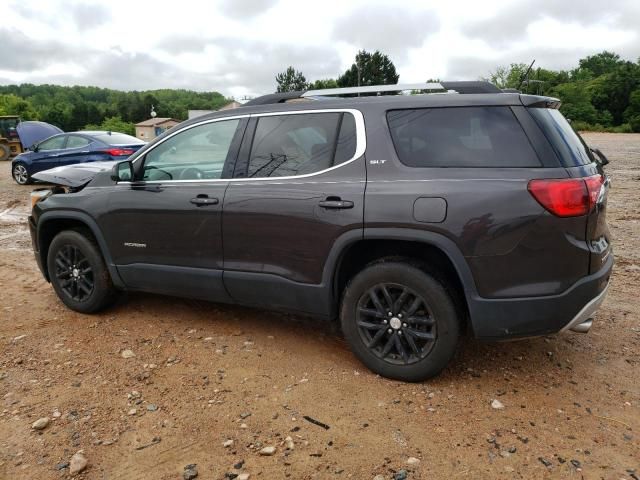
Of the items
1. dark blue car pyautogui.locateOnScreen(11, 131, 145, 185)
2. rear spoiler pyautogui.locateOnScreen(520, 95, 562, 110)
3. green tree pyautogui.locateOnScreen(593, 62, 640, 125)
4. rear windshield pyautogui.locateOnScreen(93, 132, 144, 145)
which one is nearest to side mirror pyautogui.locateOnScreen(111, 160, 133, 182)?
rear spoiler pyautogui.locateOnScreen(520, 95, 562, 110)

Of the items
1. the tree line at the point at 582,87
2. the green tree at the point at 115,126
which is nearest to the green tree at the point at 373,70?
the tree line at the point at 582,87

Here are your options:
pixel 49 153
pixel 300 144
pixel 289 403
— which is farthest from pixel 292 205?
pixel 49 153

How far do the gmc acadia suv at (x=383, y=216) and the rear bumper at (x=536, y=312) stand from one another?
0.01 metres

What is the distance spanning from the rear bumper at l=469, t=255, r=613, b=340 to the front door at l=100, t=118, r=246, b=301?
185 centimetres

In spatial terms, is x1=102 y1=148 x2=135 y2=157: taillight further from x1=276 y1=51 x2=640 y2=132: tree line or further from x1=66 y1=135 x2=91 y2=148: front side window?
x1=276 y1=51 x2=640 y2=132: tree line

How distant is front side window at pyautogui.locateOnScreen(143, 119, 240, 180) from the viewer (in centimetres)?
385

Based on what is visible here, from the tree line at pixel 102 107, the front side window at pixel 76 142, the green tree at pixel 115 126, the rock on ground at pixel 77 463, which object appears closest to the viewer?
the rock on ground at pixel 77 463

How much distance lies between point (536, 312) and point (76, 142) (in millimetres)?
13228

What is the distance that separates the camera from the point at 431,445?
2637mm

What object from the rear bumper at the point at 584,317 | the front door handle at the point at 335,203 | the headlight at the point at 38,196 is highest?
the front door handle at the point at 335,203

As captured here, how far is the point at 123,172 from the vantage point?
4105 mm

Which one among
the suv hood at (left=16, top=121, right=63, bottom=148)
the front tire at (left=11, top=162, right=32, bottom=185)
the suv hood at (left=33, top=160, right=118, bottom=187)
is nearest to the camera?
the suv hood at (left=33, top=160, right=118, bottom=187)

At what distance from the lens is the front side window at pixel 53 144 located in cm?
1402

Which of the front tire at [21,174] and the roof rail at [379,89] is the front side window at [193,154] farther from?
the front tire at [21,174]
